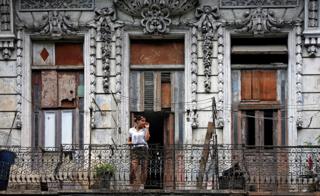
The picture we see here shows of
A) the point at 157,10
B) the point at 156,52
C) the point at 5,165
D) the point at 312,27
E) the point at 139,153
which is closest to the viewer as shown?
the point at 5,165

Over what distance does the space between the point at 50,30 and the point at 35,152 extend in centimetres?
333

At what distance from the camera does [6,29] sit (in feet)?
94.3

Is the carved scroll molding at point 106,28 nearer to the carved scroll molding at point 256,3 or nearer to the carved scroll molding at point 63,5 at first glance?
the carved scroll molding at point 63,5

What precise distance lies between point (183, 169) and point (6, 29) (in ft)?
19.4

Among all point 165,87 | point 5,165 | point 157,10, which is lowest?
point 5,165

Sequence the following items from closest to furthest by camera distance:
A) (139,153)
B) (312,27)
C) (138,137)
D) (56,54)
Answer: (139,153) < (138,137) < (312,27) < (56,54)

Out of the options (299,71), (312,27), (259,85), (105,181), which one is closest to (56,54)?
(105,181)

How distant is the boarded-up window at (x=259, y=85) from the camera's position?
28703mm

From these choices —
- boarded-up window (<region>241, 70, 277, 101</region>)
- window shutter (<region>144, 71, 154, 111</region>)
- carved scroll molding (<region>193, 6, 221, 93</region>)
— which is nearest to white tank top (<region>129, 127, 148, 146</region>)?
window shutter (<region>144, 71, 154, 111</region>)

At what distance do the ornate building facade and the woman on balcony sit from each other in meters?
1.27

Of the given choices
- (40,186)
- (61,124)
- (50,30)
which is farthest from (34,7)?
(40,186)

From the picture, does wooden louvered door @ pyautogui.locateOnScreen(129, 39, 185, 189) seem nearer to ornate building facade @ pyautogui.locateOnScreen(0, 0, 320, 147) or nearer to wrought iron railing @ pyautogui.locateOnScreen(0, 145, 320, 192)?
ornate building facade @ pyautogui.locateOnScreen(0, 0, 320, 147)

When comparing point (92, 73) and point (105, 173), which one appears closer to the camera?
point (105, 173)

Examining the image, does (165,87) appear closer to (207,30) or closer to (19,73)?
(207,30)
